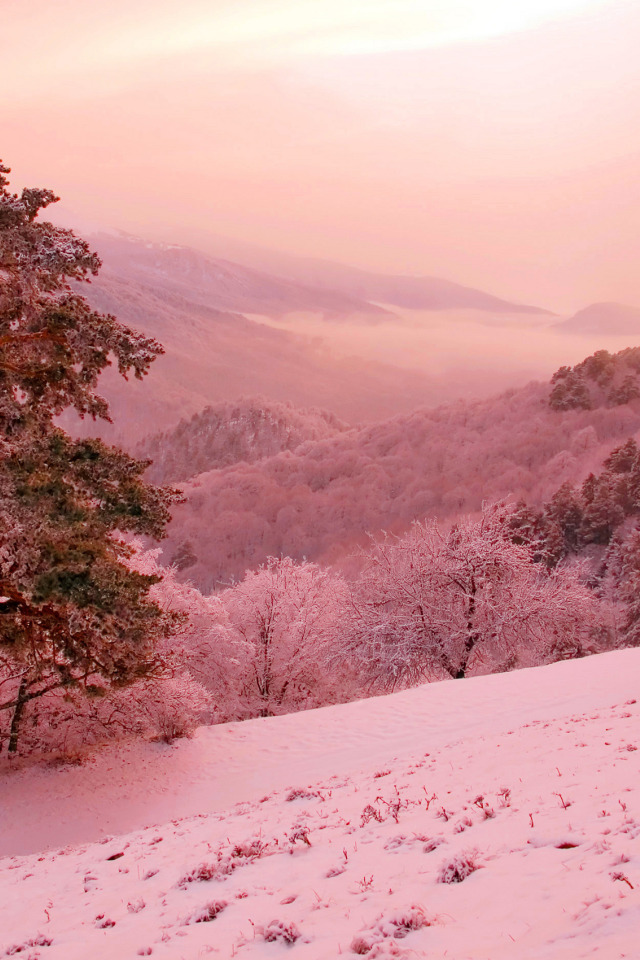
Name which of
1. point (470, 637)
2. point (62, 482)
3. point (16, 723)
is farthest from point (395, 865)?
point (470, 637)

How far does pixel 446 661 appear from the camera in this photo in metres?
24.9

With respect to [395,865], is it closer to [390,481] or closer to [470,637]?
[470,637]

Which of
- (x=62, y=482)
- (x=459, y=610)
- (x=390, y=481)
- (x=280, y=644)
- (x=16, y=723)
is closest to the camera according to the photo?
(x=62, y=482)

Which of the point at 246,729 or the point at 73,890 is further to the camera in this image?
the point at 246,729

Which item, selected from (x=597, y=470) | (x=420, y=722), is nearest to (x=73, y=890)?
(x=420, y=722)

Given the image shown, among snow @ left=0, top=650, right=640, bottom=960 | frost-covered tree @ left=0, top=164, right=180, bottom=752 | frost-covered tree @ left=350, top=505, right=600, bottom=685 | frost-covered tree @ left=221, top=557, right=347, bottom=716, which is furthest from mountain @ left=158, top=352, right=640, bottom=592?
frost-covered tree @ left=0, top=164, right=180, bottom=752

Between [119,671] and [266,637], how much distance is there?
68.9 ft

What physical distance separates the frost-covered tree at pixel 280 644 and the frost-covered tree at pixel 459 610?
3986 millimetres

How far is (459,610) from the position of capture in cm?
2558

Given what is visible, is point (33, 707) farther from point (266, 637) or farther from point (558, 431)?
point (558, 431)

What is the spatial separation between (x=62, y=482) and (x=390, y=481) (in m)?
116

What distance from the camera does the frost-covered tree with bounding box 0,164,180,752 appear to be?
29.8 feet

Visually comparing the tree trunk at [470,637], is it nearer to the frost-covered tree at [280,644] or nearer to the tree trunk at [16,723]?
the frost-covered tree at [280,644]

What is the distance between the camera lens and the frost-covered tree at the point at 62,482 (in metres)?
9.09
